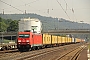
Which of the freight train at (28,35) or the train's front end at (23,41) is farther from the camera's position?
the freight train at (28,35)

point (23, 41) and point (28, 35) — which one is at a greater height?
point (28, 35)

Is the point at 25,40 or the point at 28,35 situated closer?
the point at 25,40

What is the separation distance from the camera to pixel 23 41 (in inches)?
1592

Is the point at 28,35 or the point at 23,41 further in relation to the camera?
the point at 28,35

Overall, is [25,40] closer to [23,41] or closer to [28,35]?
[23,41]

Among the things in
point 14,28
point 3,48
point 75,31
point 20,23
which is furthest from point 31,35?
point 14,28

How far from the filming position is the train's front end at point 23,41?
131 ft

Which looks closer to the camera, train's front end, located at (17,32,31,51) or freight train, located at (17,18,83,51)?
train's front end, located at (17,32,31,51)

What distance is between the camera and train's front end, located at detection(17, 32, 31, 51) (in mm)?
40078

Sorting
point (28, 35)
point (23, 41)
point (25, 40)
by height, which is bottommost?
point (23, 41)

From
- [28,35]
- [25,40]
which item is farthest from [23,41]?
[28,35]

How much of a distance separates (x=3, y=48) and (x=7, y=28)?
126433mm

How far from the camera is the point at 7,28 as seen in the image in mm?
171500

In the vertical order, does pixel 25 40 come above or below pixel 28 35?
below
